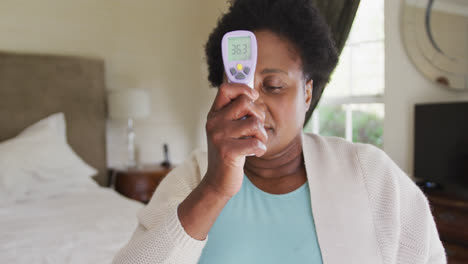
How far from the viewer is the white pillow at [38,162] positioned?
2393 millimetres

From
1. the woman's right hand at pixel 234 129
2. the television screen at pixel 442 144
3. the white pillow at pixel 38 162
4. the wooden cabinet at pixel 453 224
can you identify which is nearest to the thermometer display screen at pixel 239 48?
the woman's right hand at pixel 234 129

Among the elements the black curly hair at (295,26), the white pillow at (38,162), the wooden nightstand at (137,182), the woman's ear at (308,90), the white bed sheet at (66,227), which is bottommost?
the wooden nightstand at (137,182)

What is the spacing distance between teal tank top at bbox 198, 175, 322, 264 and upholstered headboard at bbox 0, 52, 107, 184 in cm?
261

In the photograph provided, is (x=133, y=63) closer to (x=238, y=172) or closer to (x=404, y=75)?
(x=404, y=75)

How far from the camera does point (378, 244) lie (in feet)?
2.79

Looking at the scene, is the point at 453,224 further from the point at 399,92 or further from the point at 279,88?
the point at 279,88

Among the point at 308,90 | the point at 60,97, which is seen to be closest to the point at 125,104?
the point at 60,97

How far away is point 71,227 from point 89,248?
33 centimetres

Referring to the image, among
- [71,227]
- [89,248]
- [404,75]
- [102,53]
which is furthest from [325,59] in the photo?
[102,53]

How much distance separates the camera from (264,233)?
87 cm

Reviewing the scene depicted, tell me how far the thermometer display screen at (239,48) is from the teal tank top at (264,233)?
A: 384mm

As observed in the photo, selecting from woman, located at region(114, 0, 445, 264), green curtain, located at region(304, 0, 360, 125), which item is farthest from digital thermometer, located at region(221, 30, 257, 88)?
green curtain, located at region(304, 0, 360, 125)

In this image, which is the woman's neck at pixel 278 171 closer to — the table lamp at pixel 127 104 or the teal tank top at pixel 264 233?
the teal tank top at pixel 264 233

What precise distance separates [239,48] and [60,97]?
2.79 meters
